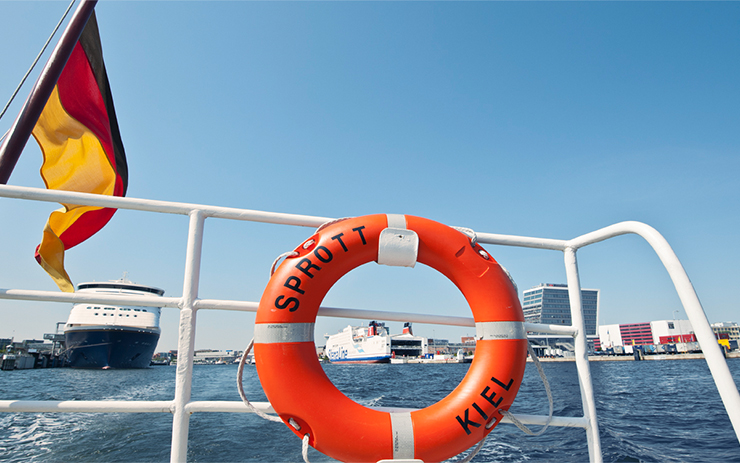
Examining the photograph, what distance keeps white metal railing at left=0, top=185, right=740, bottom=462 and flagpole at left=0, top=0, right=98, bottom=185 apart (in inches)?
35.3

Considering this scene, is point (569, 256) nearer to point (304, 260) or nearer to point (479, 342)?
point (479, 342)

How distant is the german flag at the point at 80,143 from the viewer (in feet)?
6.86

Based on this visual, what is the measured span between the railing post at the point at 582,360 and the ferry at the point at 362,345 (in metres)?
39.2

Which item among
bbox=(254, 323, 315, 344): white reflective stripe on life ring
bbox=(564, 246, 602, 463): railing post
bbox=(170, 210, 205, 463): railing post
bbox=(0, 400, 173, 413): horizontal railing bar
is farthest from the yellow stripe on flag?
bbox=(564, 246, 602, 463): railing post

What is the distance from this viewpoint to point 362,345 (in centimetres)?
4228

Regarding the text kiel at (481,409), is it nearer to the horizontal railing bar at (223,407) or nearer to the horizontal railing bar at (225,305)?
the horizontal railing bar at (225,305)

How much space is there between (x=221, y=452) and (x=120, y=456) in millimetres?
827

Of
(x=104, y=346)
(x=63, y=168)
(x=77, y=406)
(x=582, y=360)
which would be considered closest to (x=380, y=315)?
(x=582, y=360)

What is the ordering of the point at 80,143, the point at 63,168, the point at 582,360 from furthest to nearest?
1. the point at 80,143
2. the point at 63,168
3. the point at 582,360

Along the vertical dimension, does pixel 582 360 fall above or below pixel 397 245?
below

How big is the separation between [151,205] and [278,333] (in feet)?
1.75

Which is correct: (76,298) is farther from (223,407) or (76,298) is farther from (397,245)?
(397,245)

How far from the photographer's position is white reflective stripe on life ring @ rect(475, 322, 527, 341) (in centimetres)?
116

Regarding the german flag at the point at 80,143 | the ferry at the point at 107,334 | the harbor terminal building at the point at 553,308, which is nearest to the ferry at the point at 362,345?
the harbor terminal building at the point at 553,308
